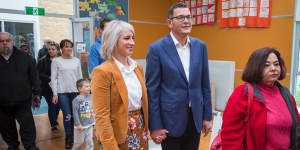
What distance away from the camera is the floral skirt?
137cm

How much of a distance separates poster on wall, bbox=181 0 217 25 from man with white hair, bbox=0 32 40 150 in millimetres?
3411

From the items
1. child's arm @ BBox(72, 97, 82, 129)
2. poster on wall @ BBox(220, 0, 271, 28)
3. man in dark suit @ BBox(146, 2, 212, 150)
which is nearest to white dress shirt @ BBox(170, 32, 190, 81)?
man in dark suit @ BBox(146, 2, 212, 150)

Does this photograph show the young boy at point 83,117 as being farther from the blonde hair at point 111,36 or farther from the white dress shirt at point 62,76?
the blonde hair at point 111,36

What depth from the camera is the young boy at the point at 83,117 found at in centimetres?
264

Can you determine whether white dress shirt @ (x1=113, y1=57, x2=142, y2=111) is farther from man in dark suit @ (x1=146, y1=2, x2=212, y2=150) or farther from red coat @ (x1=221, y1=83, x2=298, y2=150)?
red coat @ (x1=221, y1=83, x2=298, y2=150)

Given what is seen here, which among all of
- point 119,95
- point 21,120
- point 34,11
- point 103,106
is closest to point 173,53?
point 119,95

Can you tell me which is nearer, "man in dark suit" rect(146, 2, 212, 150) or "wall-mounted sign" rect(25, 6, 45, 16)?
"man in dark suit" rect(146, 2, 212, 150)

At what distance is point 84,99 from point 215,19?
3200mm

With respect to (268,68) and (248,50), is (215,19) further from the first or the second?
(268,68)

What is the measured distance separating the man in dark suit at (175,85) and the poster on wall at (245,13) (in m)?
2.96

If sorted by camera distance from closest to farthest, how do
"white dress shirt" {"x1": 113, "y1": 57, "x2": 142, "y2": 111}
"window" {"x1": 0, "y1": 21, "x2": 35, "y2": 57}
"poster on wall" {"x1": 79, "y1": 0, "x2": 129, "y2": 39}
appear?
"white dress shirt" {"x1": 113, "y1": 57, "x2": 142, "y2": 111}, "poster on wall" {"x1": 79, "y1": 0, "x2": 129, "y2": 39}, "window" {"x1": 0, "y1": 21, "x2": 35, "y2": 57}

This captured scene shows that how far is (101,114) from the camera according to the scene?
4.13ft

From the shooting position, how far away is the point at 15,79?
8.59 feet

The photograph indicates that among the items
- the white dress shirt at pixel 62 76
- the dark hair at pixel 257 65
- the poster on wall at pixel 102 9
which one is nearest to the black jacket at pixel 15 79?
the white dress shirt at pixel 62 76
